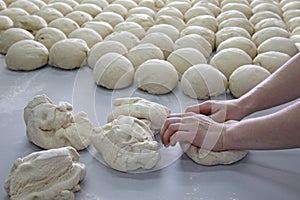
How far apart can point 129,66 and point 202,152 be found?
0.69 metres

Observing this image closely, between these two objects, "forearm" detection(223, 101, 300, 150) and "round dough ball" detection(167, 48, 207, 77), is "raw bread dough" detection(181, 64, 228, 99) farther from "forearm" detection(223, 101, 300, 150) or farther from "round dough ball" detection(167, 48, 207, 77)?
"forearm" detection(223, 101, 300, 150)

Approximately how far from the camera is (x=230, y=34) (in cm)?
225

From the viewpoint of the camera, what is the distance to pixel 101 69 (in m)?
1.89

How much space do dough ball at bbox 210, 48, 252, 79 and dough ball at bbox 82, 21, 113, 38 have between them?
68 cm

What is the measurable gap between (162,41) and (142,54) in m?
0.19

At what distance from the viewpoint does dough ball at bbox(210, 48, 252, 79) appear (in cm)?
194

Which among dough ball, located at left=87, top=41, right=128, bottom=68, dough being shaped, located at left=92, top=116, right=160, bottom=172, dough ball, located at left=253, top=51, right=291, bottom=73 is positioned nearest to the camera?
dough being shaped, located at left=92, top=116, right=160, bottom=172

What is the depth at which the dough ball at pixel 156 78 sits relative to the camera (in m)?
1.83

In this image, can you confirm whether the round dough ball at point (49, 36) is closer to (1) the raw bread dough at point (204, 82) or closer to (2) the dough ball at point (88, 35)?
(2) the dough ball at point (88, 35)

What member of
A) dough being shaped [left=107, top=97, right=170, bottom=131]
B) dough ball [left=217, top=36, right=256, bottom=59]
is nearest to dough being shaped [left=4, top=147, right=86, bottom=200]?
dough being shaped [left=107, top=97, right=170, bottom=131]

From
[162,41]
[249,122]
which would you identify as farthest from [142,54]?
[249,122]

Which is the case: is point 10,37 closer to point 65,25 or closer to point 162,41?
point 65,25

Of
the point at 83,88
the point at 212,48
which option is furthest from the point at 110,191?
the point at 212,48

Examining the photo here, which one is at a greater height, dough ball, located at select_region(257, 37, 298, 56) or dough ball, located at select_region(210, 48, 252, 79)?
dough ball, located at select_region(257, 37, 298, 56)
